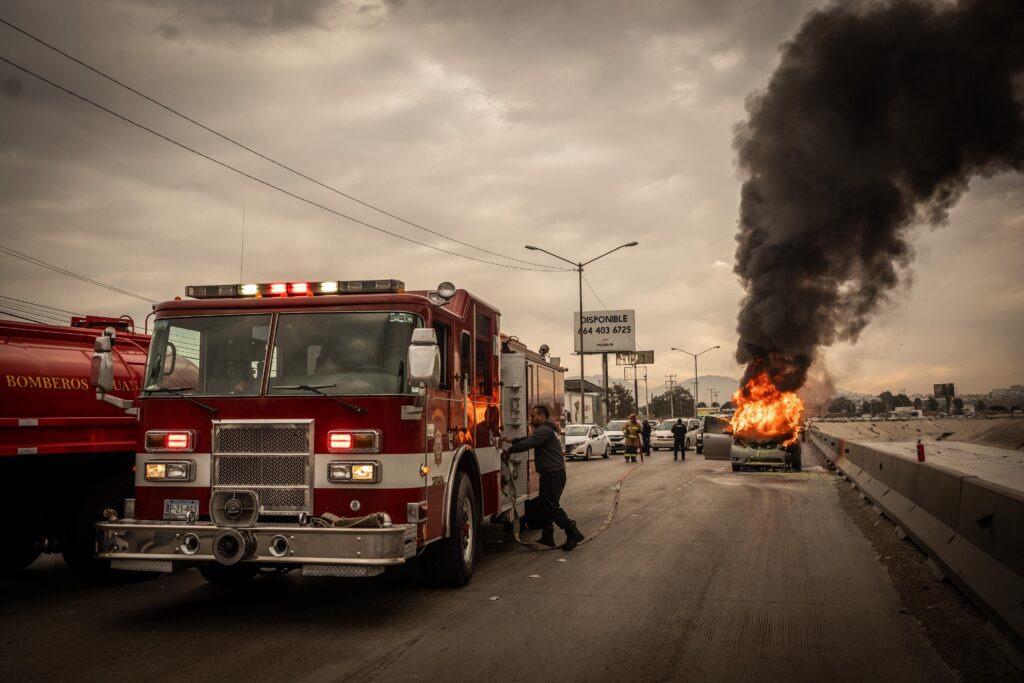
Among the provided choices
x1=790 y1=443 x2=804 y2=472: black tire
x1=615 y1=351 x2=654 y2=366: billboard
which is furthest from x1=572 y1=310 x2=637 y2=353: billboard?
x1=790 y1=443 x2=804 y2=472: black tire

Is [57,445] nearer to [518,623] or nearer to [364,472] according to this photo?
[364,472]

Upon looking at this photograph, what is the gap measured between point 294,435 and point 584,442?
26.8 metres

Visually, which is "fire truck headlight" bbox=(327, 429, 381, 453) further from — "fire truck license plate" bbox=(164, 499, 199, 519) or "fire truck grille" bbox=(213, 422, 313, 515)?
"fire truck license plate" bbox=(164, 499, 199, 519)

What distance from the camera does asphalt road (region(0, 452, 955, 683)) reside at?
17.6ft

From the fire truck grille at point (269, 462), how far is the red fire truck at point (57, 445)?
1574mm

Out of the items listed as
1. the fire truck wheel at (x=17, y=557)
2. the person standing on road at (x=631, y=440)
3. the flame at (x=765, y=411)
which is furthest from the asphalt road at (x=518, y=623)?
the person standing on road at (x=631, y=440)

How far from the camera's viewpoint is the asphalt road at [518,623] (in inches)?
211

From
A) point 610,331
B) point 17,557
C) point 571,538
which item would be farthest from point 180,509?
point 610,331

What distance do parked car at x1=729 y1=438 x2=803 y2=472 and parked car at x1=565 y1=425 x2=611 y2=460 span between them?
28.0ft

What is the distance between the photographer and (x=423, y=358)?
21.0ft

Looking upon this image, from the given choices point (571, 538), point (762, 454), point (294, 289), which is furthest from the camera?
point (762, 454)

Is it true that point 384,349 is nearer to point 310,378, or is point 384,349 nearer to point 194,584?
point 310,378

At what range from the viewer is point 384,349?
6887mm

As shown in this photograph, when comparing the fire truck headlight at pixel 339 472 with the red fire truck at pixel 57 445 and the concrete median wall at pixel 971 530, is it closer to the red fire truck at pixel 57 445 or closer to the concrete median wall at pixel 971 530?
the red fire truck at pixel 57 445
